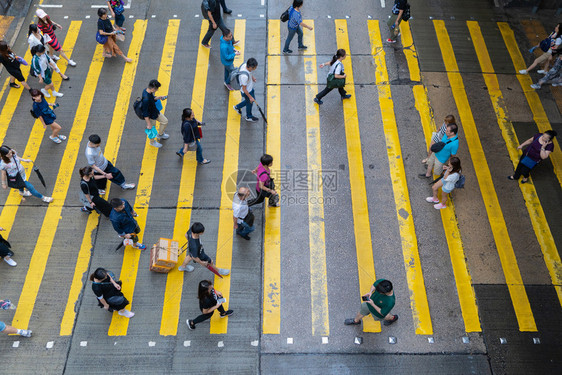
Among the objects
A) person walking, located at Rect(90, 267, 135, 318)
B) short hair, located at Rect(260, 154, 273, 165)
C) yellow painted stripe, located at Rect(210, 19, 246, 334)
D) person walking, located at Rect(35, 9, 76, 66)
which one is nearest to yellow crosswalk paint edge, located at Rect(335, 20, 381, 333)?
short hair, located at Rect(260, 154, 273, 165)

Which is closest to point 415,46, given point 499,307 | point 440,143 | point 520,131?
point 520,131

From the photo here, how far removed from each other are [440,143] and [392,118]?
256 centimetres

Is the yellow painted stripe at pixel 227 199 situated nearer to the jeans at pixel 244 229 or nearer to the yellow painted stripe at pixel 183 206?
the jeans at pixel 244 229

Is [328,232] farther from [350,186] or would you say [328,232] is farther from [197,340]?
[197,340]

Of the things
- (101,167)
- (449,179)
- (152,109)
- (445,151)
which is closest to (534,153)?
(445,151)

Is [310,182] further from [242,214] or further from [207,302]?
[207,302]

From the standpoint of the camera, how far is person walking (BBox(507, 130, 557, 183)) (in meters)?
9.61

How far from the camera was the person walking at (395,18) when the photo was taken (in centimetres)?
1250

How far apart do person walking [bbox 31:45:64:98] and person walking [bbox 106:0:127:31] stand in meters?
2.57

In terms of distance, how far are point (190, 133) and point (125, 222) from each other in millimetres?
2529

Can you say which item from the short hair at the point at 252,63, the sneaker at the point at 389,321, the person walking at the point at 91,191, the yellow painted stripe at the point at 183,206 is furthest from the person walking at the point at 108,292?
the short hair at the point at 252,63

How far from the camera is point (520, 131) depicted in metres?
11.5

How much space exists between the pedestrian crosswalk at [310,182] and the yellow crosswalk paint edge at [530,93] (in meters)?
0.04

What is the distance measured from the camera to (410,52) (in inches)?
520
